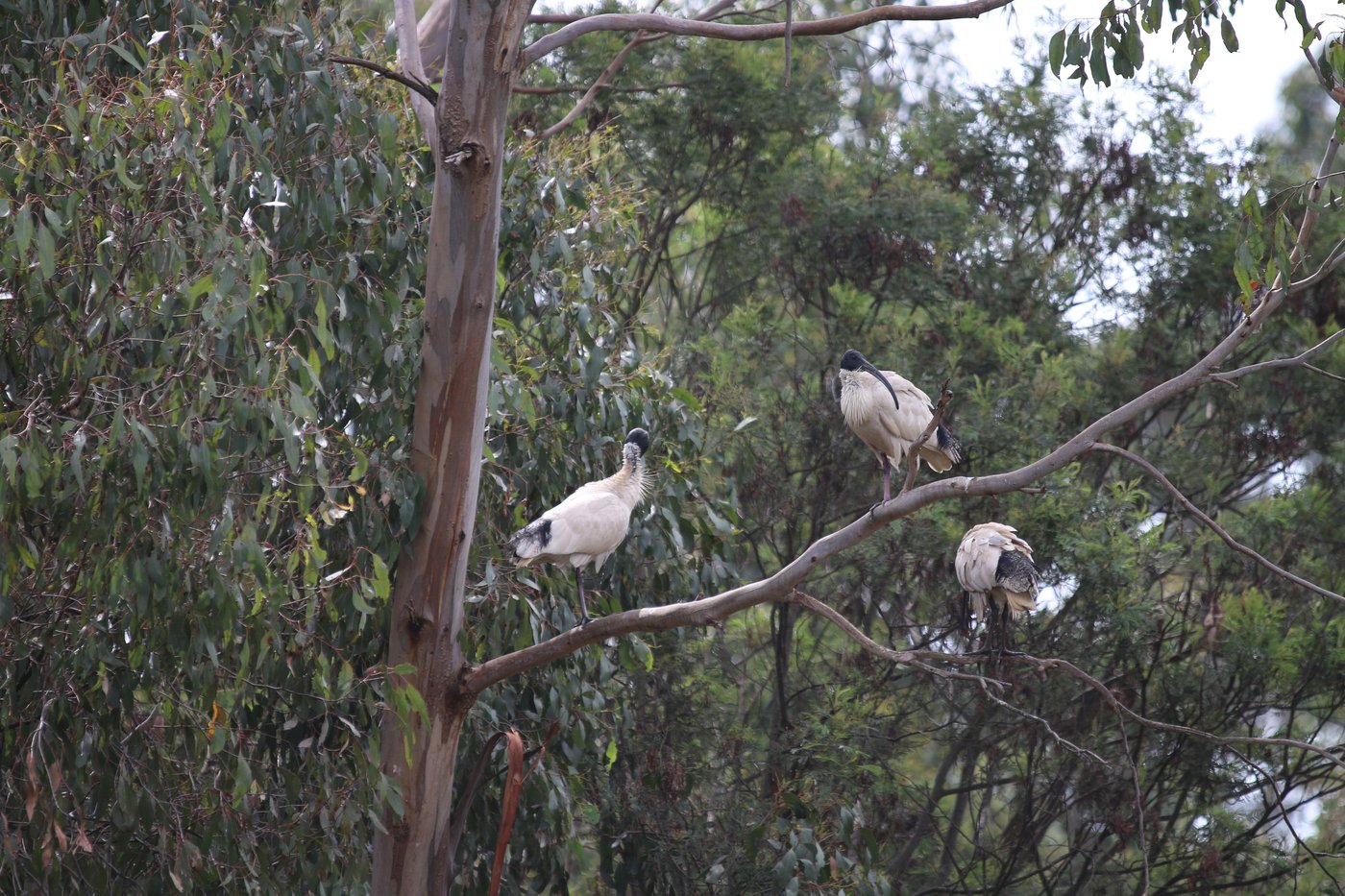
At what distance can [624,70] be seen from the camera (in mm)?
10234

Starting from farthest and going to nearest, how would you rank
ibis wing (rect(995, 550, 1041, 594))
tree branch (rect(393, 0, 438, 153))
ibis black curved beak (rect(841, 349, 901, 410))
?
ibis black curved beak (rect(841, 349, 901, 410)) < ibis wing (rect(995, 550, 1041, 594)) < tree branch (rect(393, 0, 438, 153))

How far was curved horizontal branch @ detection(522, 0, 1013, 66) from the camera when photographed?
4980 mm

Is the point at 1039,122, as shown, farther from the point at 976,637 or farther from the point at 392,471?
the point at 392,471

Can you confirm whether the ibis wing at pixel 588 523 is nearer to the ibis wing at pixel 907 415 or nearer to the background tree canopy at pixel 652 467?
the background tree canopy at pixel 652 467

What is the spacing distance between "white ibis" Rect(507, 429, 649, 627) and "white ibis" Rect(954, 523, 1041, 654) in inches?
53.4

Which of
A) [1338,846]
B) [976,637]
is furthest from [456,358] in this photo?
[1338,846]

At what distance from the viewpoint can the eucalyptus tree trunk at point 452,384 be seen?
5031mm

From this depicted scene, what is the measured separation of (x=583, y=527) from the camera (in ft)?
16.4

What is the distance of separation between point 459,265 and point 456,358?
31 centimetres

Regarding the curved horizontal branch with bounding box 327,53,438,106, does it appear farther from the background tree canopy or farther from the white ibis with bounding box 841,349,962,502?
the white ibis with bounding box 841,349,962,502

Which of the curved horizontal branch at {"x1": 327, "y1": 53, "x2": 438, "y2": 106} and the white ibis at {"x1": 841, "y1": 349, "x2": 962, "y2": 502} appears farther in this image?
the white ibis at {"x1": 841, "y1": 349, "x2": 962, "y2": 502}

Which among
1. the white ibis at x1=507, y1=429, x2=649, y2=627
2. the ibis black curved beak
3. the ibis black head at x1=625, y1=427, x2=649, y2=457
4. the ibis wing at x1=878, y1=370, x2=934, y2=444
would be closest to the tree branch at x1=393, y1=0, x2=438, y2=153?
the ibis black head at x1=625, y1=427, x2=649, y2=457

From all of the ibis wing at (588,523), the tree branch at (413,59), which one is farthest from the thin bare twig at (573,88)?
the ibis wing at (588,523)

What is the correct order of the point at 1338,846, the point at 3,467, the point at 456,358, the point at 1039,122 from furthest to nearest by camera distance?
the point at 1039,122, the point at 1338,846, the point at 456,358, the point at 3,467
